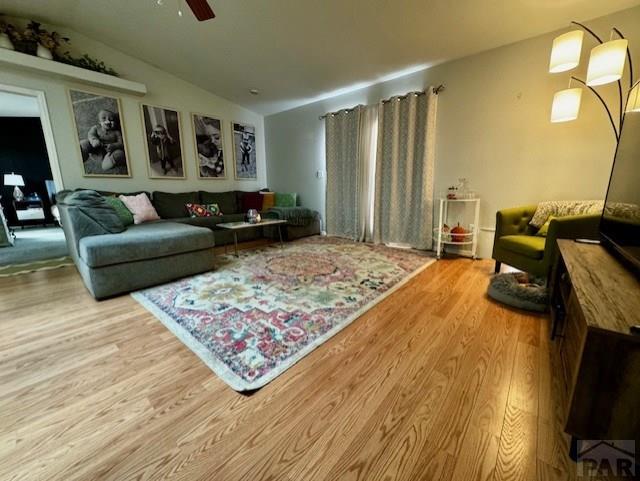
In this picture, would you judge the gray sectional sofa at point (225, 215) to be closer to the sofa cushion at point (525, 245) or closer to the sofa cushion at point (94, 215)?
the sofa cushion at point (94, 215)

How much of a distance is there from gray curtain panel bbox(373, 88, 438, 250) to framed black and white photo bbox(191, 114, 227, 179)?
283 cm

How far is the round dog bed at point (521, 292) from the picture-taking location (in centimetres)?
182

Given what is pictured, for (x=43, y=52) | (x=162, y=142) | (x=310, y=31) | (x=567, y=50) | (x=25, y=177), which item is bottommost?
(x=25, y=177)

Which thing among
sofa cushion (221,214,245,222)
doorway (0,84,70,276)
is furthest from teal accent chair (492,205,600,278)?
doorway (0,84,70,276)

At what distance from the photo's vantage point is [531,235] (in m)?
2.44

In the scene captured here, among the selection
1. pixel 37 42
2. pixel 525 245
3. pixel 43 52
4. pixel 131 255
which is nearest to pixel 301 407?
pixel 131 255

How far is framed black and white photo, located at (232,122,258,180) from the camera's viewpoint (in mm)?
4867

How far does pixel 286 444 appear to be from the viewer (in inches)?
36.5

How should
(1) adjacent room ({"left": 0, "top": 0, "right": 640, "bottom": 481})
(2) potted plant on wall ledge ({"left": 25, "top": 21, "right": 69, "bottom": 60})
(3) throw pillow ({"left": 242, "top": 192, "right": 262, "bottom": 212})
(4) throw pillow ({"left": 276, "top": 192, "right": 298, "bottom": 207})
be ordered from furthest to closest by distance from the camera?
(4) throw pillow ({"left": 276, "top": 192, "right": 298, "bottom": 207}) → (3) throw pillow ({"left": 242, "top": 192, "right": 262, "bottom": 212}) → (2) potted plant on wall ledge ({"left": 25, "top": 21, "right": 69, "bottom": 60}) → (1) adjacent room ({"left": 0, "top": 0, "right": 640, "bottom": 481})

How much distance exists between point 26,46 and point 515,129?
5300 millimetres

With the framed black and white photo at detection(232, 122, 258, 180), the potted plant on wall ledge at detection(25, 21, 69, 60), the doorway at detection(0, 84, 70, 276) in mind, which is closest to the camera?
the potted plant on wall ledge at detection(25, 21, 69, 60)

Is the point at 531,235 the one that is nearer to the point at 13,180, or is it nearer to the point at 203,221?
the point at 203,221

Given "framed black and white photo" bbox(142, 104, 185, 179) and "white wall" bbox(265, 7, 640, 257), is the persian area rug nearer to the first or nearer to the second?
"white wall" bbox(265, 7, 640, 257)

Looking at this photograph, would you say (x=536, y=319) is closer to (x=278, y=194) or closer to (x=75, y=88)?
(x=278, y=194)
